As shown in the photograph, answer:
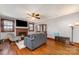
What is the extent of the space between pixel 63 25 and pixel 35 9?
892 mm

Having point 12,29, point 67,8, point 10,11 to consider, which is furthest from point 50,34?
point 10,11

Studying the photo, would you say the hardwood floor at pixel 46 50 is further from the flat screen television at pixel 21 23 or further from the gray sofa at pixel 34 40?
the flat screen television at pixel 21 23

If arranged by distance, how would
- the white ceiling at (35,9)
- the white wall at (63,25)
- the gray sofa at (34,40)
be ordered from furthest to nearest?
the gray sofa at (34,40)
the white wall at (63,25)
the white ceiling at (35,9)

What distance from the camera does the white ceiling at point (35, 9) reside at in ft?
7.75

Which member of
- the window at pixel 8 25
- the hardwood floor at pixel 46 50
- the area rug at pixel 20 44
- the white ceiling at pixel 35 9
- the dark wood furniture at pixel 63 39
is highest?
the white ceiling at pixel 35 9

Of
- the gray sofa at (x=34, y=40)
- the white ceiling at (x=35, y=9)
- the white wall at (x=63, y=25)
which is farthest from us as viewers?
the gray sofa at (x=34, y=40)

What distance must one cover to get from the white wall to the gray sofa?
213 millimetres

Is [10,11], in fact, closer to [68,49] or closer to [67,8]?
[67,8]

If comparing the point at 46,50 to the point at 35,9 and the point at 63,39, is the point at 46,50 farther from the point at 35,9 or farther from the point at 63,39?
the point at 35,9

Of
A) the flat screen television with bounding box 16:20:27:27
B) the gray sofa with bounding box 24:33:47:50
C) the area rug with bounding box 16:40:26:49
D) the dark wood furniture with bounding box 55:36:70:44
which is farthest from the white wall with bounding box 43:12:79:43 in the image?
the area rug with bounding box 16:40:26:49

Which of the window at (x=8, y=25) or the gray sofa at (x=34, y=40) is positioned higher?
the window at (x=8, y=25)

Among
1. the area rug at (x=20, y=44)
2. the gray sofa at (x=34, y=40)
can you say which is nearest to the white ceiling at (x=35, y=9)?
the gray sofa at (x=34, y=40)

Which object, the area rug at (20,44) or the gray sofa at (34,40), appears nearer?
the area rug at (20,44)

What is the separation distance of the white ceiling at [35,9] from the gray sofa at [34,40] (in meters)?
0.57
